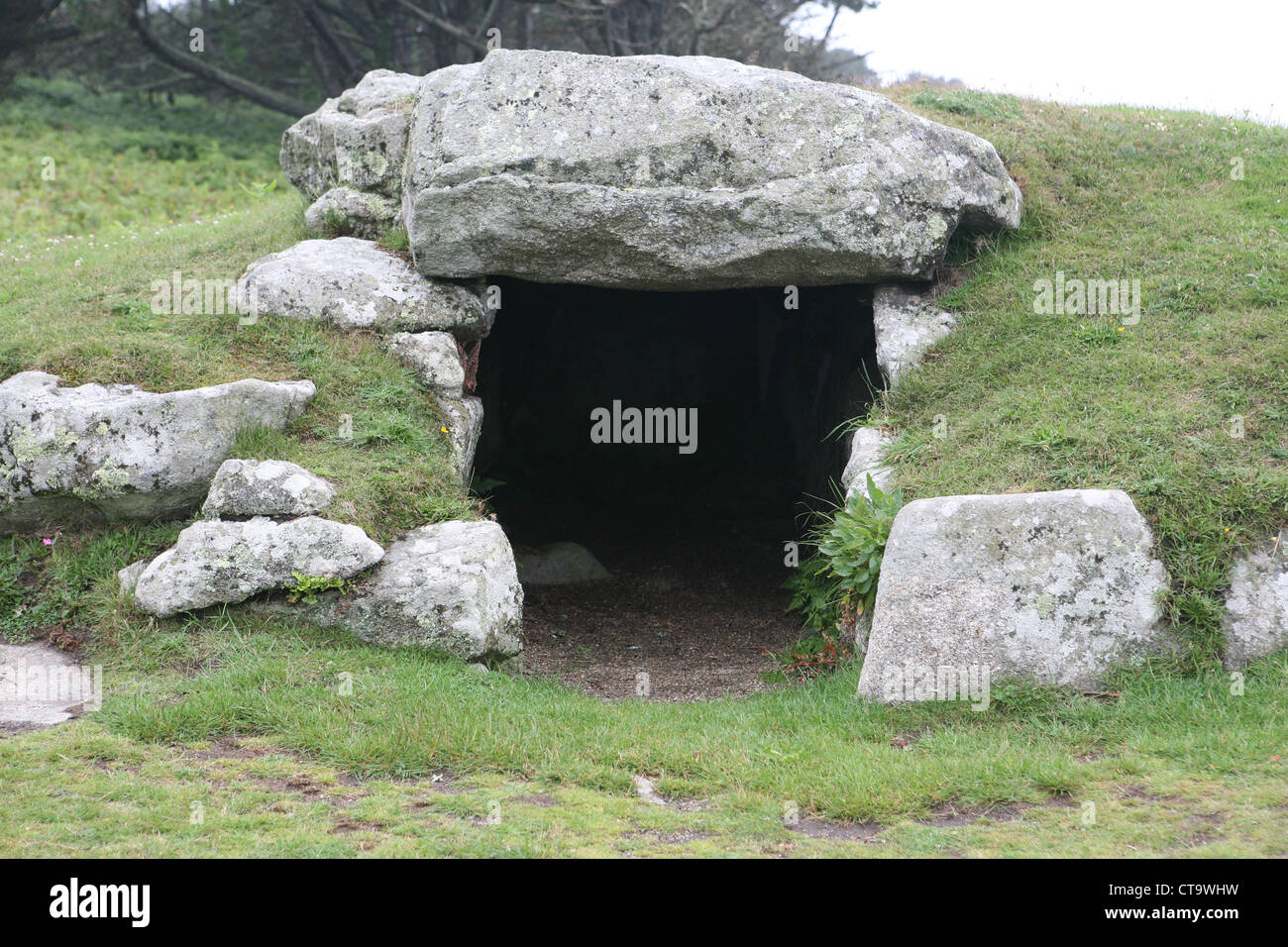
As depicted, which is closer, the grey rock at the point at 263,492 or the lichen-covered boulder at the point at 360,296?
the grey rock at the point at 263,492

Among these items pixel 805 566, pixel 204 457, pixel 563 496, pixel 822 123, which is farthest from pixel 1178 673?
pixel 563 496

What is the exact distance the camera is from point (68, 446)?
803 cm

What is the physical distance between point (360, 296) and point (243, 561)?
332cm

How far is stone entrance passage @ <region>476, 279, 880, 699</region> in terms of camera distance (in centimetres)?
1055

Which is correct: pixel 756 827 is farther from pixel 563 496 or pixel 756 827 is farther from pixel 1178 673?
pixel 563 496

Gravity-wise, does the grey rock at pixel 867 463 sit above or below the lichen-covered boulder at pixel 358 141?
below

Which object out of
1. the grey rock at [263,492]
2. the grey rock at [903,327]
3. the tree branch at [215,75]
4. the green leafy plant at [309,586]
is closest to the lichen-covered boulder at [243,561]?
the green leafy plant at [309,586]

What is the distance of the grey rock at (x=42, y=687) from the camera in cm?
638

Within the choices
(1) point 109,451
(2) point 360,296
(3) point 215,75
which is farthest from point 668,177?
(3) point 215,75

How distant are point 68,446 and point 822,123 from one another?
694cm

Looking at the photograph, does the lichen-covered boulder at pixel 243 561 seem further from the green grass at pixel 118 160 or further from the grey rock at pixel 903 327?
the green grass at pixel 118 160

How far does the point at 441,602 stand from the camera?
7.33m

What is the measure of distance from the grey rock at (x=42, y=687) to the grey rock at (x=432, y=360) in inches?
144

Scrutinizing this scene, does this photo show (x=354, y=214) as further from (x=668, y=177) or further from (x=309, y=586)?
(x=309, y=586)
